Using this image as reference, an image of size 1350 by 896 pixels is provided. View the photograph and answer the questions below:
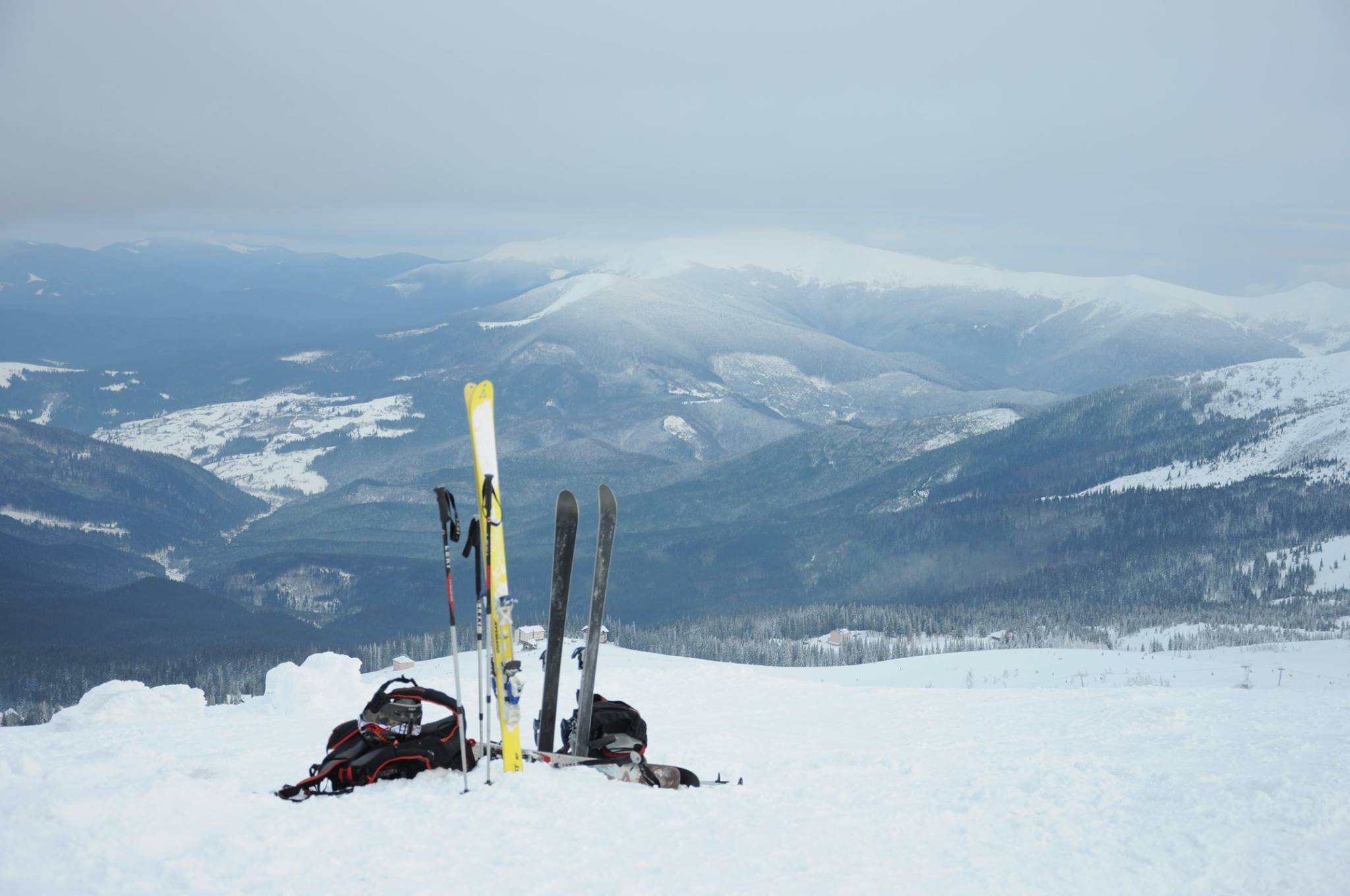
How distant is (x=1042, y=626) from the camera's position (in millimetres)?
116938

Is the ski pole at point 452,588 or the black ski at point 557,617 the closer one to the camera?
the ski pole at point 452,588

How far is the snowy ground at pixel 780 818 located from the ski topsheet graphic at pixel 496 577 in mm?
641

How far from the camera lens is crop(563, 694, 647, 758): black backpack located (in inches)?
529

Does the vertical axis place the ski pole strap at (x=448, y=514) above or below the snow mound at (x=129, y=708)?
above

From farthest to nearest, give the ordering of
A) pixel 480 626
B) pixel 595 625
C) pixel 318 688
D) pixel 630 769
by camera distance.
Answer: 1. pixel 318 688
2. pixel 595 625
3. pixel 480 626
4. pixel 630 769

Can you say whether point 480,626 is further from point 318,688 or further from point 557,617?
point 318,688

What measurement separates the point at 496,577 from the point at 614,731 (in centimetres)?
279

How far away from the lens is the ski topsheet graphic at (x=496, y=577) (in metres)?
12.4

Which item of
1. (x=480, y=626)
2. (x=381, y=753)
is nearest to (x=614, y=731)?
(x=480, y=626)

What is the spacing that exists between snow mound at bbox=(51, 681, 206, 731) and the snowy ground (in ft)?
18.1

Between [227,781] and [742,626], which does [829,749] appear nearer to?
[227,781]

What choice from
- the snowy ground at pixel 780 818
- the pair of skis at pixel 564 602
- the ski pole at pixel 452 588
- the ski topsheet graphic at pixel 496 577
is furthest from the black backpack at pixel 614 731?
the ski pole at pixel 452 588

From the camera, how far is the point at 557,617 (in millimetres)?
14320

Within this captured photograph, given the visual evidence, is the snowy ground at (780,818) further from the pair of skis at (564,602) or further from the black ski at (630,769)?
the pair of skis at (564,602)
